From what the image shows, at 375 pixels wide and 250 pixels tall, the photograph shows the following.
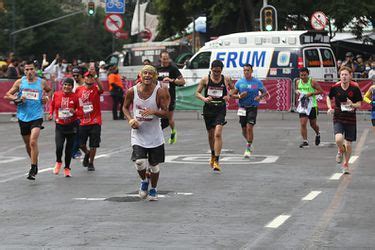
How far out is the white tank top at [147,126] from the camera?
39.5 ft

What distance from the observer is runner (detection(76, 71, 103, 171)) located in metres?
15.7

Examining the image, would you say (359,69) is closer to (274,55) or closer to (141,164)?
(274,55)

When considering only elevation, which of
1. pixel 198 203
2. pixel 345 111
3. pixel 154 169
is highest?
pixel 345 111

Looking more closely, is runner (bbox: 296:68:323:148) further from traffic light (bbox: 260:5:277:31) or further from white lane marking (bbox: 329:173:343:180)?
traffic light (bbox: 260:5:277:31)

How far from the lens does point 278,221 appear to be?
1031 centimetres

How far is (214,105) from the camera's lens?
15859 mm

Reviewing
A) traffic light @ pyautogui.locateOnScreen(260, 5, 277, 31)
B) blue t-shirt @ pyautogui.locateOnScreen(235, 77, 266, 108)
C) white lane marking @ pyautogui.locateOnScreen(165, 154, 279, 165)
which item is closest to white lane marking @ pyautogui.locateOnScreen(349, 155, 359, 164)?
white lane marking @ pyautogui.locateOnScreen(165, 154, 279, 165)

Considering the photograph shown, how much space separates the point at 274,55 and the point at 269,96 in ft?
7.78

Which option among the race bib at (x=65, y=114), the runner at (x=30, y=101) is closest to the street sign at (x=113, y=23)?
the runner at (x=30, y=101)

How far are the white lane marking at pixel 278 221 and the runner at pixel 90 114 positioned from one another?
5.77m

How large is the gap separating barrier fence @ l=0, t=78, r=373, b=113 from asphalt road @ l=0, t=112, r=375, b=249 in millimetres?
9665

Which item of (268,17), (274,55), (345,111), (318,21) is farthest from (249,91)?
(318,21)

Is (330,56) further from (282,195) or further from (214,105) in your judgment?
(282,195)

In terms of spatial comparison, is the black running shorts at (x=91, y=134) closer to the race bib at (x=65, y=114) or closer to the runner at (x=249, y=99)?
the race bib at (x=65, y=114)
